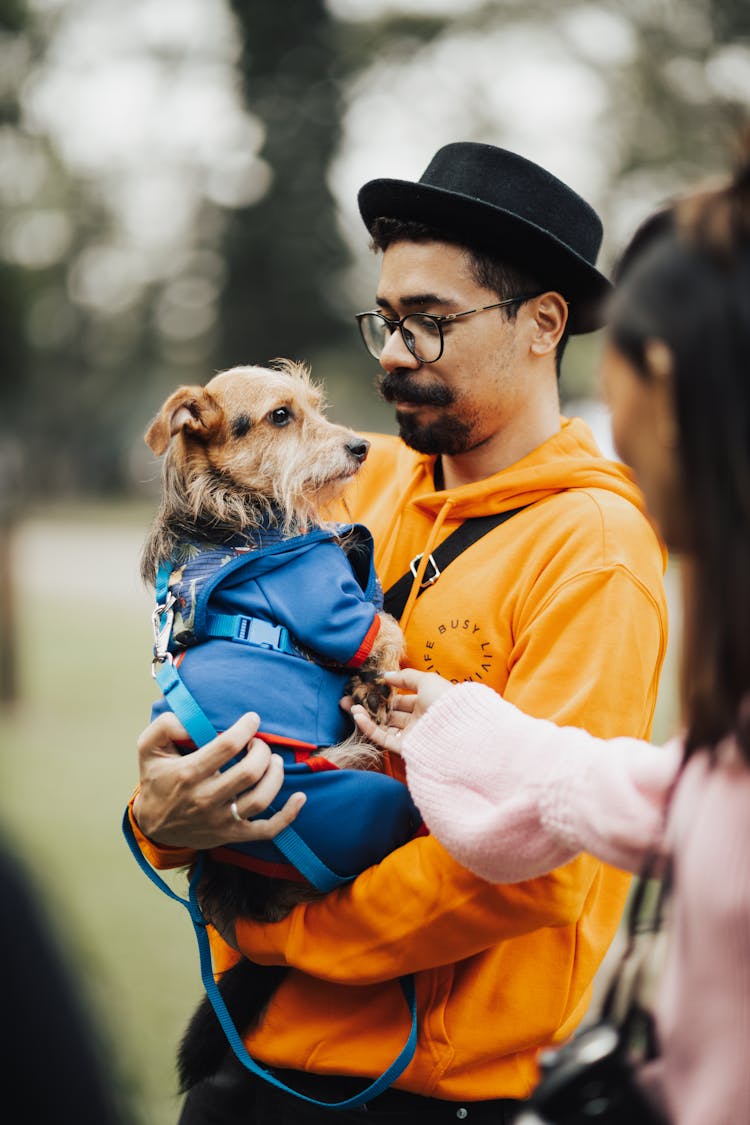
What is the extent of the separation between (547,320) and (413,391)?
469 millimetres

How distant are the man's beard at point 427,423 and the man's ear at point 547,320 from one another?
1.09 feet

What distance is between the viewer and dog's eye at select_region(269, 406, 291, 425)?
154 inches

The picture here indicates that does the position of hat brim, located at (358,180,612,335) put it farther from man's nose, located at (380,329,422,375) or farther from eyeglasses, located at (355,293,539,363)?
man's nose, located at (380,329,422,375)

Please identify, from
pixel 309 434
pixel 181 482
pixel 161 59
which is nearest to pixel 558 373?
pixel 309 434

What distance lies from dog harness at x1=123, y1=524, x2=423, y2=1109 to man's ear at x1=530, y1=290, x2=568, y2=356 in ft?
2.49

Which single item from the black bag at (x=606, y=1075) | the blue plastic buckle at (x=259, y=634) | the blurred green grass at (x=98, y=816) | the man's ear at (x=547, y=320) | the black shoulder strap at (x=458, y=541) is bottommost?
the blurred green grass at (x=98, y=816)

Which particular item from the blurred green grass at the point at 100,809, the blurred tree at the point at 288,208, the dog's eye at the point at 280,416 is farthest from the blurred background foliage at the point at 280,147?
the dog's eye at the point at 280,416

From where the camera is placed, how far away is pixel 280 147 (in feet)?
125

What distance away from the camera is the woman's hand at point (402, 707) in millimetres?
2500

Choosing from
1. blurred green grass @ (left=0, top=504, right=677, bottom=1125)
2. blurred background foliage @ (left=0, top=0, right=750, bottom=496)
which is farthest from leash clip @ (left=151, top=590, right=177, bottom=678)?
blurred background foliage @ (left=0, top=0, right=750, bottom=496)

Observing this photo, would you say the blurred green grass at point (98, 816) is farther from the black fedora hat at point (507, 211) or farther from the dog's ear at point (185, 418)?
the black fedora hat at point (507, 211)

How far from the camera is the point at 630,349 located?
5.61 feet

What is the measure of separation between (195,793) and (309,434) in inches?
67.1

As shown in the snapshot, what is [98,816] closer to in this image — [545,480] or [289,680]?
[289,680]
